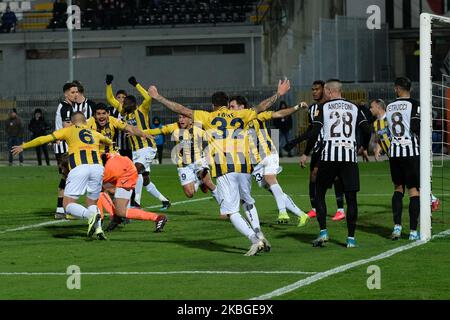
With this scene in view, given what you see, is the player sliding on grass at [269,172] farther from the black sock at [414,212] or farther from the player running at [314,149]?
the black sock at [414,212]

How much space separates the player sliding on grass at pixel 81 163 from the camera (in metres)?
16.1

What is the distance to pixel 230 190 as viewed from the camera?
14.0 meters

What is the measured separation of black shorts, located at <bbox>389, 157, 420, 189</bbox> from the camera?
1559cm

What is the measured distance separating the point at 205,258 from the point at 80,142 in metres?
3.40

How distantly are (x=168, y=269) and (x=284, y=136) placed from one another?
29.7 meters

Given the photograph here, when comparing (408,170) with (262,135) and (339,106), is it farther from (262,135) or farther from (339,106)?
(262,135)

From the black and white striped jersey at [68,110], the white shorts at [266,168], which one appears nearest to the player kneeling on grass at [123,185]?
Result: the white shorts at [266,168]

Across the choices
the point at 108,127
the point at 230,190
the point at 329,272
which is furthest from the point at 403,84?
the point at 108,127

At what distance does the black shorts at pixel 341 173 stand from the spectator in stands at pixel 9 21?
4810 centimetres

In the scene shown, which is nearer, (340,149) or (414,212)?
(340,149)

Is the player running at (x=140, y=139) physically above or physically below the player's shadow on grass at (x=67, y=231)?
above

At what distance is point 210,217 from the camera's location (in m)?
19.2

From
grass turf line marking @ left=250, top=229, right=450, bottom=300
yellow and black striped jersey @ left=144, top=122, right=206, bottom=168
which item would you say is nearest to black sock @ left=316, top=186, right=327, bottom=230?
grass turf line marking @ left=250, top=229, right=450, bottom=300
